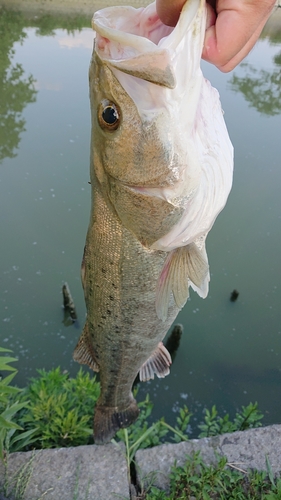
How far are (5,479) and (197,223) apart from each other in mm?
1800

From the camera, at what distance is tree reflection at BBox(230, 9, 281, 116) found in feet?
28.5

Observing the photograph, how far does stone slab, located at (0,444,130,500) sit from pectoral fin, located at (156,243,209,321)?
4.13 feet

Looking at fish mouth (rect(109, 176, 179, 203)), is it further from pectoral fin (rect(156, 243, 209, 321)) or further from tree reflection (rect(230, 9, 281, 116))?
tree reflection (rect(230, 9, 281, 116))

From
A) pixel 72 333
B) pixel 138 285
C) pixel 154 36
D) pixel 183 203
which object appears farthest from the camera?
pixel 72 333

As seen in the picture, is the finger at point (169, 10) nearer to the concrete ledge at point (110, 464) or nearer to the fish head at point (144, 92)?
the fish head at point (144, 92)

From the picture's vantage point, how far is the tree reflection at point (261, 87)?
28.5ft

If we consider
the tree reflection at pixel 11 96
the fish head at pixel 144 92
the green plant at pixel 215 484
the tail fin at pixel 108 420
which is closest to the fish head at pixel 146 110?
the fish head at pixel 144 92

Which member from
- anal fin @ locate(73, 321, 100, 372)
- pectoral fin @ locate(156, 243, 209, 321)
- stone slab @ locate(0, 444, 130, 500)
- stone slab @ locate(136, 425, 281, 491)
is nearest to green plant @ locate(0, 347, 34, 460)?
stone slab @ locate(0, 444, 130, 500)

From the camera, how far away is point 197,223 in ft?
4.36

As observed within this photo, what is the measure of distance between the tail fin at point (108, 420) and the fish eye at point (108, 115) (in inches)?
62.8

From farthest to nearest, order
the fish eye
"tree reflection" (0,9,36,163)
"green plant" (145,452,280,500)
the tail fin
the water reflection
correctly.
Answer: the water reflection
"tree reflection" (0,9,36,163)
the tail fin
"green plant" (145,452,280,500)
the fish eye

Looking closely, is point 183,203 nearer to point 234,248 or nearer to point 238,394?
point 238,394

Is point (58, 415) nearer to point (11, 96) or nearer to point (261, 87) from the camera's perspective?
point (11, 96)

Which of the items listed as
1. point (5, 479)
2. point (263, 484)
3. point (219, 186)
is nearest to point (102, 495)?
point (5, 479)
